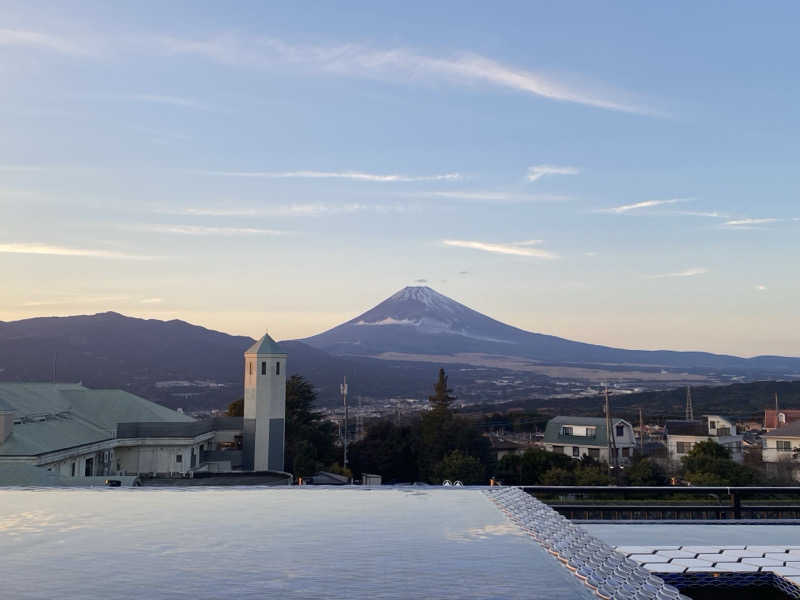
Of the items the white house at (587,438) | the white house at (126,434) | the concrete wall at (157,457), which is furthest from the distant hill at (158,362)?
the concrete wall at (157,457)

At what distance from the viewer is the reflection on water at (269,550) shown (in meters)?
3.24

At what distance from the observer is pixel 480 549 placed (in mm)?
4094

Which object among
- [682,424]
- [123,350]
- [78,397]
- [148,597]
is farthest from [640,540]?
[123,350]

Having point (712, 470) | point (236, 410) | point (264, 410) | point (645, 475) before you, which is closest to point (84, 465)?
point (264, 410)

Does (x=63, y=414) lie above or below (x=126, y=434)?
above

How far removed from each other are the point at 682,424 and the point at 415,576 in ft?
166

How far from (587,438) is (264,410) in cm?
2224

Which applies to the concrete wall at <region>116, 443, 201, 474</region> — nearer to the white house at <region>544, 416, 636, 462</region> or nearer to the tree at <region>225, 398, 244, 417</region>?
the tree at <region>225, 398, 244, 417</region>

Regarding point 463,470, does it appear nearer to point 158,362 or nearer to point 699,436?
point 699,436

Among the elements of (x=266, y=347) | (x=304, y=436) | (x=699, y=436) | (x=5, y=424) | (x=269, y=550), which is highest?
(x=266, y=347)

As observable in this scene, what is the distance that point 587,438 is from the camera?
160ft

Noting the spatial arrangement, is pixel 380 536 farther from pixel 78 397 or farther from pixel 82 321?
pixel 82 321

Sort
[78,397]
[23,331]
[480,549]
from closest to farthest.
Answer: [480,549]
[78,397]
[23,331]

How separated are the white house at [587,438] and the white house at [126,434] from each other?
20209mm
